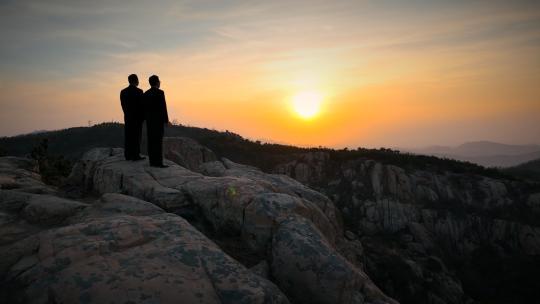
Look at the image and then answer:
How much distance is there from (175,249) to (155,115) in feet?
21.0

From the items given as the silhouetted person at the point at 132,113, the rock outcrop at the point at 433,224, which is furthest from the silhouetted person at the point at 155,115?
the rock outcrop at the point at 433,224

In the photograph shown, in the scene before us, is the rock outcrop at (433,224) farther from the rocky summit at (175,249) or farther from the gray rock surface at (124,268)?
the gray rock surface at (124,268)

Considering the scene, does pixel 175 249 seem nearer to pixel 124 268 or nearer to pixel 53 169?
pixel 124 268

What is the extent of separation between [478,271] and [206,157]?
23.4m

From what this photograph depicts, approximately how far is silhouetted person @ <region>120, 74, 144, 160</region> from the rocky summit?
2.25 meters

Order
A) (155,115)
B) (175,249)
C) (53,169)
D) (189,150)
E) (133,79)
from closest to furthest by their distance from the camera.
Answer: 1. (175,249)
2. (155,115)
3. (133,79)
4. (53,169)
5. (189,150)

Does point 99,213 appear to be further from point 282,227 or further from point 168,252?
point 282,227

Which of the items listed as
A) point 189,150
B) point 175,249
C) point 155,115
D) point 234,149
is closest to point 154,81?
point 155,115

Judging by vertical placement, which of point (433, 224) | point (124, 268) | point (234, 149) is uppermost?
point (234, 149)

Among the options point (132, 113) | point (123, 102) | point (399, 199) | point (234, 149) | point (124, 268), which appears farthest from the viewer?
point (234, 149)

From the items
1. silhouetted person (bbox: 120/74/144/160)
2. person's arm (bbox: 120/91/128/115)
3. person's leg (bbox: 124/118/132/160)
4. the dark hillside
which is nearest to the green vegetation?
person's leg (bbox: 124/118/132/160)

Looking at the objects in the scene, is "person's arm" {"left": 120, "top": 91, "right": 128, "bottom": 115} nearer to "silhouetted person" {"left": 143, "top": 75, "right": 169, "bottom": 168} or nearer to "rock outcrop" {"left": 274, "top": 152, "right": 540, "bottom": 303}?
"silhouetted person" {"left": 143, "top": 75, "right": 169, "bottom": 168}

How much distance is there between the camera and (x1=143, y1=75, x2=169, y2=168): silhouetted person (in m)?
10.4

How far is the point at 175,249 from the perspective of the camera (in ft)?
17.0
